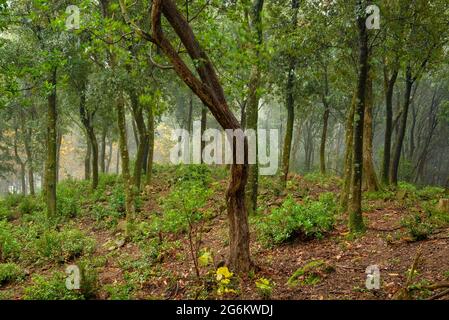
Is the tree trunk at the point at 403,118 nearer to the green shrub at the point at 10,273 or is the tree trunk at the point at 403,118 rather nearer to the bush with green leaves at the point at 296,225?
the bush with green leaves at the point at 296,225

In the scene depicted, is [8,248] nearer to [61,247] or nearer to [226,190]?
[61,247]

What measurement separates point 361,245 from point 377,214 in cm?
361

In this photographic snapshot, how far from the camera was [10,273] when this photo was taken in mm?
10398

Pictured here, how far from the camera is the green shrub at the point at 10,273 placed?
10250 millimetres

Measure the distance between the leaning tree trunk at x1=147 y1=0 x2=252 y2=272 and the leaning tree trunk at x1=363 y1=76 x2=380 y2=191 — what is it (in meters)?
8.18

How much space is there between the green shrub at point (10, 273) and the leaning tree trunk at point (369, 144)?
1230cm

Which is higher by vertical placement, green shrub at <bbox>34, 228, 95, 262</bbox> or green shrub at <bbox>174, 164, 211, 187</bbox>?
green shrub at <bbox>174, 164, 211, 187</bbox>

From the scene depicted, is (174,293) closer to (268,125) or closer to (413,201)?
(413,201)

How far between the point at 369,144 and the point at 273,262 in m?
8.01

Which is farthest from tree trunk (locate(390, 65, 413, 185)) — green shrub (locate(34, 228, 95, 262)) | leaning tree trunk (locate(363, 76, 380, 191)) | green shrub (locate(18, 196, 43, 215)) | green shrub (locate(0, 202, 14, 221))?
green shrub (locate(0, 202, 14, 221))

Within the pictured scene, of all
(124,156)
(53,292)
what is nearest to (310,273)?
(53,292)

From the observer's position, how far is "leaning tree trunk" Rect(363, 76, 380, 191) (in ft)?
48.3

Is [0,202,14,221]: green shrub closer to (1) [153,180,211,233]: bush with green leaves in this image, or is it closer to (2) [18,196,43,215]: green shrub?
(2) [18,196,43,215]: green shrub
